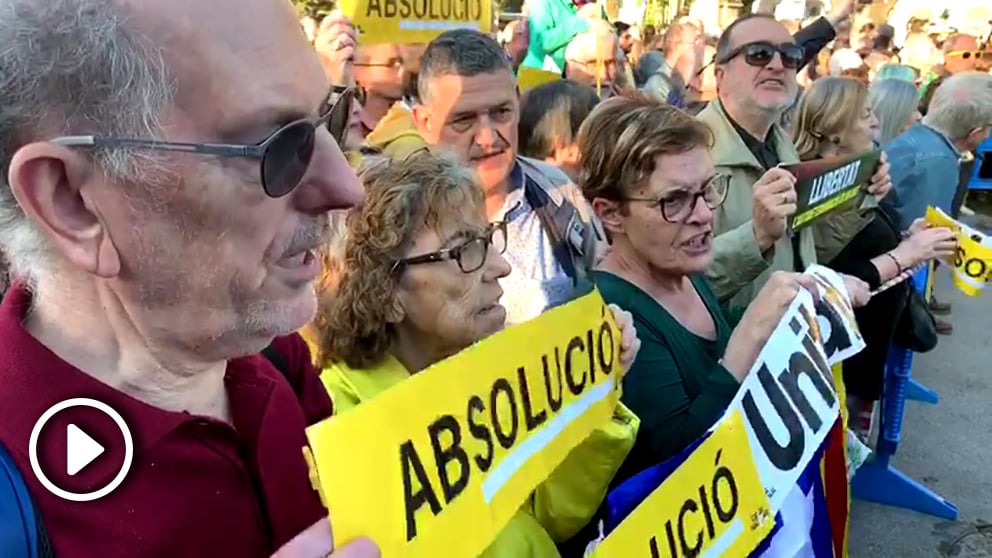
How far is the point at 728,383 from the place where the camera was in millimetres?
1752

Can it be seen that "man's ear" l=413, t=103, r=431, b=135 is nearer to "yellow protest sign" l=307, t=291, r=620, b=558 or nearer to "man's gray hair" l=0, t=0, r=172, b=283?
"yellow protest sign" l=307, t=291, r=620, b=558

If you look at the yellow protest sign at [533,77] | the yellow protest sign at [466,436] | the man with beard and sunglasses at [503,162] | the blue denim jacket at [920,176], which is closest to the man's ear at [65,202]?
Result: the yellow protest sign at [466,436]

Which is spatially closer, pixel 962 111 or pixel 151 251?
pixel 151 251

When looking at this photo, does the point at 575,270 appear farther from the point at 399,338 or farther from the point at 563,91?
the point at 563,91

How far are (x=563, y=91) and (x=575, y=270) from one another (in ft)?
4.27

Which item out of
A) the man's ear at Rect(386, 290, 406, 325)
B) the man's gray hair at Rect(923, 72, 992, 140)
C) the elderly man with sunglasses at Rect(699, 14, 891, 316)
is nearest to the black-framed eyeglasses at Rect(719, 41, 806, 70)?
the elderly man with sunglasses at Rect(699, 14, 891, 316)

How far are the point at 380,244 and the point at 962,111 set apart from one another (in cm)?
406

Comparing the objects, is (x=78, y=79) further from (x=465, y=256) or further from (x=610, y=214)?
(x=610, y=214)

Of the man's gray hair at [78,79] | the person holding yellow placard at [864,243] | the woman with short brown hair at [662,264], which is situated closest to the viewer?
the man's gray hair at [78,79]

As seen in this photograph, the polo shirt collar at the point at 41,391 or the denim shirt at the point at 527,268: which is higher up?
the polo shirt collar at the point at 41,391

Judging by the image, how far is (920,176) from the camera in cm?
429

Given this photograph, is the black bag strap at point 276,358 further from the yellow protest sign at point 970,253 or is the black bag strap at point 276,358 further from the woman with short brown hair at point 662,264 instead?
the yellow protest sign at point 970,253

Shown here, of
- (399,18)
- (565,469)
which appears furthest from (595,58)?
(565,469)

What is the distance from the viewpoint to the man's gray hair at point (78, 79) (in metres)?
0.88
